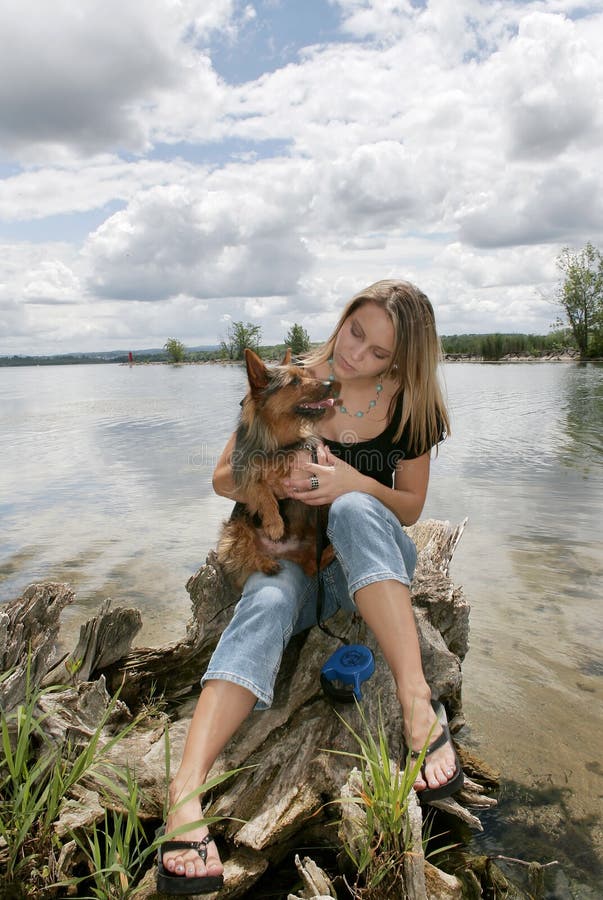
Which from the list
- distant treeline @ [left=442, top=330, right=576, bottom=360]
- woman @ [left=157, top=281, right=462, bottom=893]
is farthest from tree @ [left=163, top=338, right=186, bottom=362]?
woman @ [left=157, top=281, right=462, bottom=893]

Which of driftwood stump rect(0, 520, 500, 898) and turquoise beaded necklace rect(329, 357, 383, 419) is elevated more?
turquoise beaded necklace rect(329, 357, 383, 419)

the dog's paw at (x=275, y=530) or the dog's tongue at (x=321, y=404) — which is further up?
the dog's tongue at (x=321, y=404)

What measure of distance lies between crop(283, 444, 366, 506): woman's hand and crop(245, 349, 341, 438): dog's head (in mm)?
277

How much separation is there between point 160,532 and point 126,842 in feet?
14.8

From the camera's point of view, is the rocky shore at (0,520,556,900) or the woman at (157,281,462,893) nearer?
the rocky shore at (0,520,556,900)

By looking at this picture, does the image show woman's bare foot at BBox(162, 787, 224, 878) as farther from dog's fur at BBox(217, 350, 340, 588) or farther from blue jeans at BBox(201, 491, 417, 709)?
dog's fur at BBox(217, 350, 340, 588)

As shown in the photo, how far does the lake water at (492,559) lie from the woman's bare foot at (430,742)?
0.41m

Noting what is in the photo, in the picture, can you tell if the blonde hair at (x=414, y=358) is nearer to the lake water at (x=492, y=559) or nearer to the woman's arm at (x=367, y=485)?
the woman's arm at (x=367, y=485)

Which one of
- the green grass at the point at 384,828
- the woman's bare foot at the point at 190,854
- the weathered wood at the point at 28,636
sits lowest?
the woman's bare foot at the point at 190,854

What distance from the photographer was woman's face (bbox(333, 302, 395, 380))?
9.04 ft

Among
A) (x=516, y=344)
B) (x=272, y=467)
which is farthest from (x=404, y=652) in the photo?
(x=516, y=344)

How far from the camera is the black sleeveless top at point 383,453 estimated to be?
280 cm

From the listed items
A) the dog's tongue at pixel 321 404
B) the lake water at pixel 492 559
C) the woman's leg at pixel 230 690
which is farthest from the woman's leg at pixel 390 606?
the dog's tongue at pixel 321 404

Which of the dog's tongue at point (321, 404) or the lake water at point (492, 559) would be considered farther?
the dog's tongue at point (321, 404)
